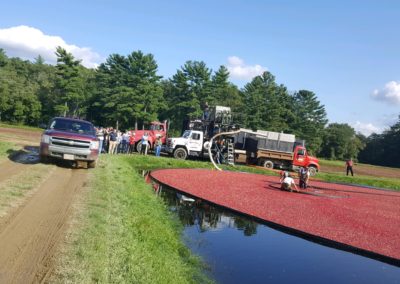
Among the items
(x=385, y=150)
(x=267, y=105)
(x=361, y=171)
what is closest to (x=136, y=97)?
(x=267, y=105)

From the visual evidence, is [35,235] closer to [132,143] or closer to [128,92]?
[132,143]

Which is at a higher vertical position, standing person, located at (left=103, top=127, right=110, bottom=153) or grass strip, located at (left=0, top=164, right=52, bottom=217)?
standing person, located at (left=103, top=127, right=110, bottom=153)

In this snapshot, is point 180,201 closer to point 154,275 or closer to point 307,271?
point 307,271

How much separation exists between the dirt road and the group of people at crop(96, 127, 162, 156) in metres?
15.9

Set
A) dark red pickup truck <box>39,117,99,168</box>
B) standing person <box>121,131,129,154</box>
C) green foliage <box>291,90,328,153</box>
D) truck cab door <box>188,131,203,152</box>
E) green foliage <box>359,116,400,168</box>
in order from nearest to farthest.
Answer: dark red pickup truck <box>39,117,99,168</box> → standing person <box>121,131,129,154</box> → truck cab door <box>188,131,203,152</box> → green foliage <box>291,90,328,153</box> → green foliage <box>359,116,400,168</box>

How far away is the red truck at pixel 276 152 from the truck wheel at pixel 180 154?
651cm

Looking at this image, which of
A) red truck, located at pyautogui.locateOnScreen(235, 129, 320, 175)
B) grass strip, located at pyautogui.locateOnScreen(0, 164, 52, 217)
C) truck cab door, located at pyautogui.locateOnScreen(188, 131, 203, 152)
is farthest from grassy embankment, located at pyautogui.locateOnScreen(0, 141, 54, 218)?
red truck, located at pyautogui.locateOnScreen(235, 129, 320, 175)

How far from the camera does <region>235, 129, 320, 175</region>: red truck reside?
36.6 meters

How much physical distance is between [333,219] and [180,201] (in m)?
5.71

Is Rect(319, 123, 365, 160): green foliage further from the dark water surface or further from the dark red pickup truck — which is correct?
the dark water surface

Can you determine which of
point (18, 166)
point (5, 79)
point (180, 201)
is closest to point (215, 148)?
point (180, 201)

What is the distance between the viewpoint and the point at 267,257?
9.91m

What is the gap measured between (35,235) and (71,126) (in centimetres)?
1062

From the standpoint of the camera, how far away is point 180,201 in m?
16.3
